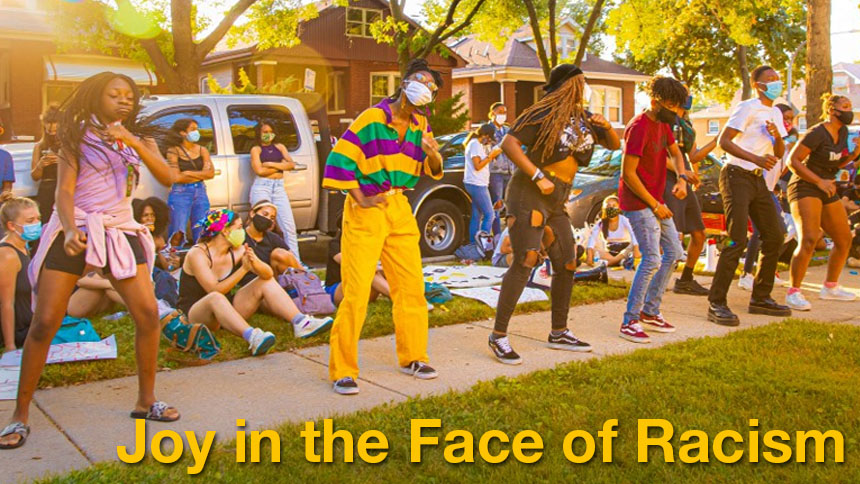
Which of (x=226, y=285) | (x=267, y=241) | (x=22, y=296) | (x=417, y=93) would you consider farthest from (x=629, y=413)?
(x=22, y=296)

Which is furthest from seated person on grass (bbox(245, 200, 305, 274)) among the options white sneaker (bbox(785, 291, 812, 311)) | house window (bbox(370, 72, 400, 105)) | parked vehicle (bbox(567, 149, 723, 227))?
house window (bbox(370, 72, 400, 105))

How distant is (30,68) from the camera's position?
898 inches

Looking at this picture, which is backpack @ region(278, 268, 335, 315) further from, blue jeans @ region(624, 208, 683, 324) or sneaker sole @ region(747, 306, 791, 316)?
sneaker sole @ region(747, 306, 791, 316)

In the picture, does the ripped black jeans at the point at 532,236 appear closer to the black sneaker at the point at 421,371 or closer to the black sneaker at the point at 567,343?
the black sneaker at the point at 567,343

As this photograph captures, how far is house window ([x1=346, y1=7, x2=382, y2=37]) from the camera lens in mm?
32656

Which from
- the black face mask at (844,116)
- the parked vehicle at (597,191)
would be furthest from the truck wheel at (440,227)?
the black face mask at (844,116)

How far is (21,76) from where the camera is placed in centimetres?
2270

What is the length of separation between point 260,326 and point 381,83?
90.8ft

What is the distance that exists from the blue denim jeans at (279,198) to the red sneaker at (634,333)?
377cm

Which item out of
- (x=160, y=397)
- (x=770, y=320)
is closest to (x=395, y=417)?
(x=160, y=397)

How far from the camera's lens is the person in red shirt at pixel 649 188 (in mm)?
6512

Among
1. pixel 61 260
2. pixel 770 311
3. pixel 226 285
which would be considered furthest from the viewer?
pixel 770 311

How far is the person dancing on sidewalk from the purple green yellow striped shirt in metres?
4.21

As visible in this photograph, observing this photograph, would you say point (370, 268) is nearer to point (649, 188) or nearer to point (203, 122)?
point (649, 188)
